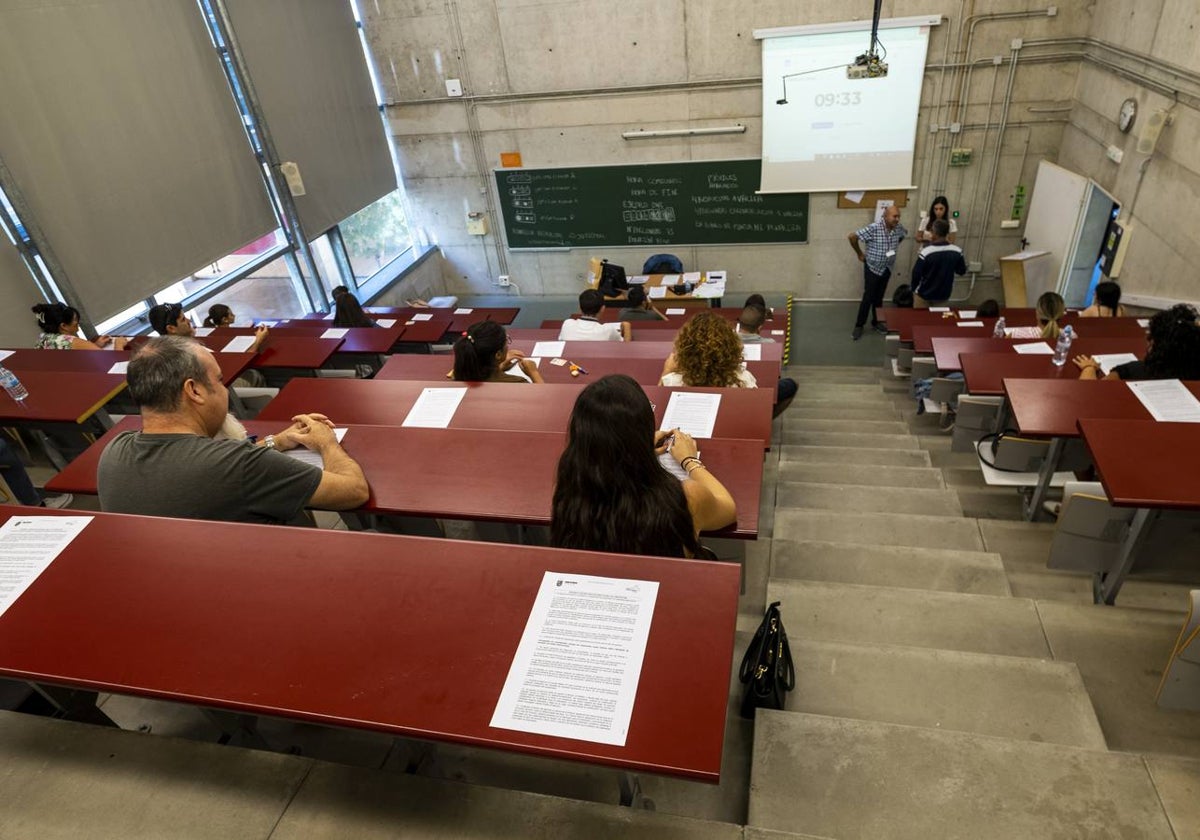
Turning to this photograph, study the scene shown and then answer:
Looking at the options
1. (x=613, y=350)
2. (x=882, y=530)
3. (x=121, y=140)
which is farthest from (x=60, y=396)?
(x=882, y=530)

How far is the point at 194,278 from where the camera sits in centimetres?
616

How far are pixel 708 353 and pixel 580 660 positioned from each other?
207 cm

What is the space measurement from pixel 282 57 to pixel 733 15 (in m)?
4.82

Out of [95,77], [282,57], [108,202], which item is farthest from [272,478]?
[282,57]

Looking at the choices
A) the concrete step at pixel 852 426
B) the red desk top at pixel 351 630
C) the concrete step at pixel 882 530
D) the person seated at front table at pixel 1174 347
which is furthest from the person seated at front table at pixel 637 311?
the red desk top at pixel 351 630

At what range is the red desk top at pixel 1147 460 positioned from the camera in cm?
189

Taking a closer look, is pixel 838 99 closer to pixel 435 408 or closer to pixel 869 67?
pixel 869 67

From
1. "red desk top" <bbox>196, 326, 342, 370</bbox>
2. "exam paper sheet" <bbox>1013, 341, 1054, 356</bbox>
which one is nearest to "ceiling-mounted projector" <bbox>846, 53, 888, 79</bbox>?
"exam paper sheet" <bbox>1013, 341, 1054, 356</bbox>

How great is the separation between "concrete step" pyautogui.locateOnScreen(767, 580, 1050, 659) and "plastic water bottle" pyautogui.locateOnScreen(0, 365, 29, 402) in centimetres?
386

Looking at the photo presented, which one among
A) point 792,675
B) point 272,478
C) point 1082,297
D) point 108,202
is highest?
point 108,202

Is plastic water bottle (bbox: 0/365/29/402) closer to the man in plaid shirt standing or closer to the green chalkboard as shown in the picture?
the green chalkboard

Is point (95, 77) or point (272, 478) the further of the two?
point (95, 77)

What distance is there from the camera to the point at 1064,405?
261cm

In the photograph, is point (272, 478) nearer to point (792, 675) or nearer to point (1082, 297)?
point (792, 675)
